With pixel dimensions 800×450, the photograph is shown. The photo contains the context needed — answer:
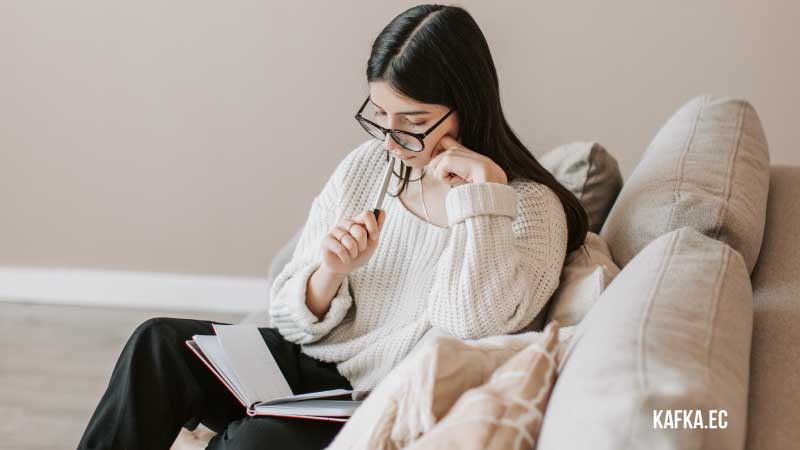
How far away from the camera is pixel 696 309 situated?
1016mm

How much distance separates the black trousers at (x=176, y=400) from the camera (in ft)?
4.53

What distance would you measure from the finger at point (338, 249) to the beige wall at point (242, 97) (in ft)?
3.81

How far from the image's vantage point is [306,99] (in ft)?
8.66

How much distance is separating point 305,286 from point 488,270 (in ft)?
1.16

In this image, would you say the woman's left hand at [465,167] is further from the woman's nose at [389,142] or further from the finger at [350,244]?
the finger at [350,244]

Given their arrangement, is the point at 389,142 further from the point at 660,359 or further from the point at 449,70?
the point at 660,359

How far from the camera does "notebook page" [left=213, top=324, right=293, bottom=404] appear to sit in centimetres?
147

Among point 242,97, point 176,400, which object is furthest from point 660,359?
point 242,97

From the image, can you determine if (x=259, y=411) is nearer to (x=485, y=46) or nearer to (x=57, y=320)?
(x=485, y=46)

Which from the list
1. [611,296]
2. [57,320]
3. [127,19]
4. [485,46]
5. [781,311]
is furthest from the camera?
[57,320]

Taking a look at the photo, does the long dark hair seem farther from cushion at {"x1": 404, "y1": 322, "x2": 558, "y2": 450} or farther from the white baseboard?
the white baseboard

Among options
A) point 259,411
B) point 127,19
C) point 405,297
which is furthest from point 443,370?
point 127,19

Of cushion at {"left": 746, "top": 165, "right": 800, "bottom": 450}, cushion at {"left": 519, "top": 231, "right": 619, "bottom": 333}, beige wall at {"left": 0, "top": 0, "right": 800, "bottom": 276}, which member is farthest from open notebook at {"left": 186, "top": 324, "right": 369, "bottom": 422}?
beige wall at {"left": 0, "top": 0, "right": 800, "bottom": 276}

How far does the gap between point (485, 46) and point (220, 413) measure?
0.79 meters
